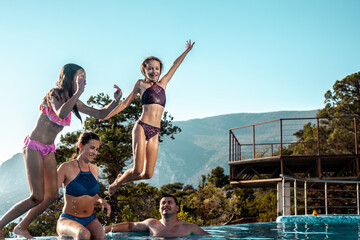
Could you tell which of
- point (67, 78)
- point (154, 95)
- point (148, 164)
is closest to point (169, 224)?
point (148, 164)

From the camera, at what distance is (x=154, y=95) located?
202 inches

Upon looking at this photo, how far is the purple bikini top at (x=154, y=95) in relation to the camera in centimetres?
511

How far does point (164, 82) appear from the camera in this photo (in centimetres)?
536

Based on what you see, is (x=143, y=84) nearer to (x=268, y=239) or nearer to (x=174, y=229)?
(x=174, y=229)

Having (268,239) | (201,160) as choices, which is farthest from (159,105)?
(201,160)

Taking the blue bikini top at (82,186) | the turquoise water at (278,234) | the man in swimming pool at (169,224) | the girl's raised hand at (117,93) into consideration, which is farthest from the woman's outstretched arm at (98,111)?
the turquoise water at (278,234)

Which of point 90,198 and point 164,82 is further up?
point 164,82

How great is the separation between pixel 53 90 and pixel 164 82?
166 cm

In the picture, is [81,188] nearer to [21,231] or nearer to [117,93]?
[21,231]

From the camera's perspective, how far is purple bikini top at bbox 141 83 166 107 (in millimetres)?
5109

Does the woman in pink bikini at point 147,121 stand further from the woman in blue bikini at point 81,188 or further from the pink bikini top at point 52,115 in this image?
the pink bikini top at point 52,115

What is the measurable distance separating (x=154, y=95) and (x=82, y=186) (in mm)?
1403

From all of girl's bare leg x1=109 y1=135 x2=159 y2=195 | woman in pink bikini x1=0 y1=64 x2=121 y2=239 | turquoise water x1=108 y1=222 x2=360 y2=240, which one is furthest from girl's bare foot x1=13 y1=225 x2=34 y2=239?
turquoise water x1=108 y1=222 x2=360 y2=240

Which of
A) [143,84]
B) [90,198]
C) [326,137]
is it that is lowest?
[90,198]
